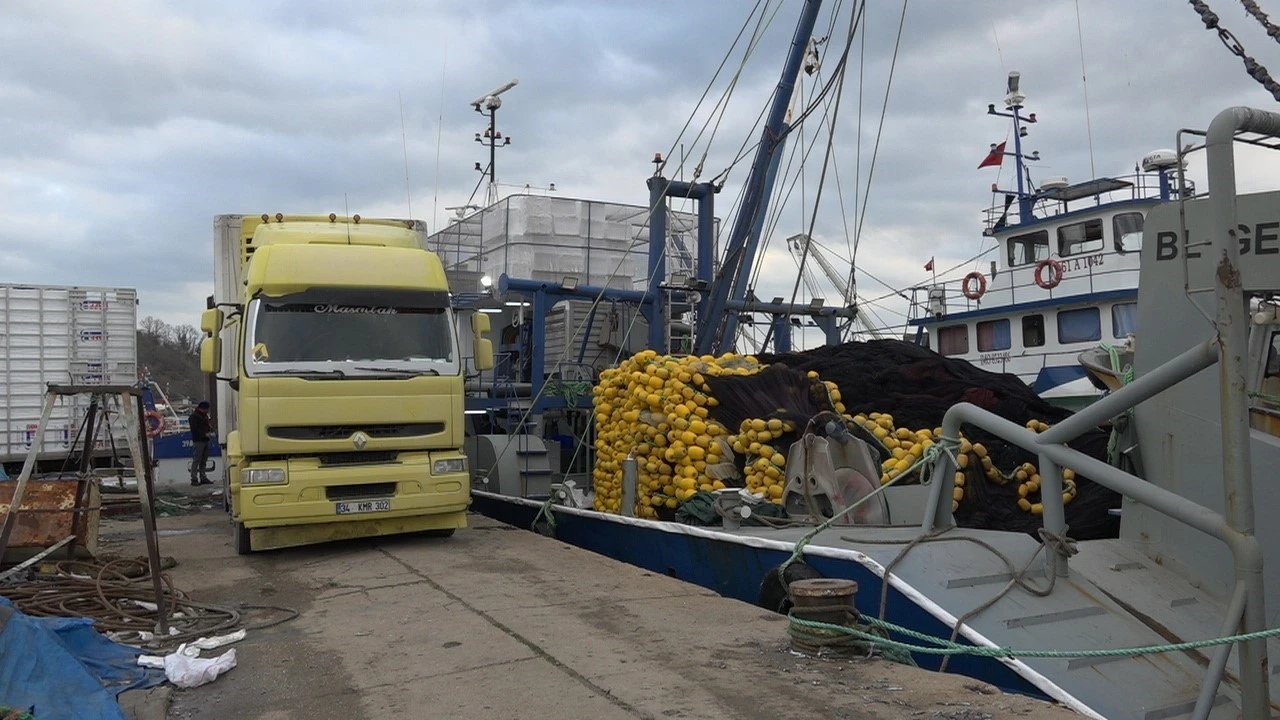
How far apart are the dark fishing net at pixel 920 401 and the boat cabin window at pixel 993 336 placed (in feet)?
28.2

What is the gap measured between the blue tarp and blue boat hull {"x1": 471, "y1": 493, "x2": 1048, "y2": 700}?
4101 mm

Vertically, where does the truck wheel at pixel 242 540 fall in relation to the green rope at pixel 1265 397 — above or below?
below

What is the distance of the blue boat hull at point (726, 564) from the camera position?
215 inches

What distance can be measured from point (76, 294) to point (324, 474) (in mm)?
13307

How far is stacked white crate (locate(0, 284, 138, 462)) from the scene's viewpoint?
58.9 ft

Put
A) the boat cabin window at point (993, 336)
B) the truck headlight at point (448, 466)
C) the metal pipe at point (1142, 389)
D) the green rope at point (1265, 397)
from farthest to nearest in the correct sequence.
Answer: the boat cabin window at point (993, 336), the truck headlight at point (448, 466), the green rope at point (1265, 397), the metal pipe at point (1142, 389)

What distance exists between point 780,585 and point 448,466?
12.7 feet

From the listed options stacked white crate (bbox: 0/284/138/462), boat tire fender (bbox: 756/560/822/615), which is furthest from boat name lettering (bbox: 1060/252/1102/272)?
stacked white crate (bbox: 0/284/138/462)

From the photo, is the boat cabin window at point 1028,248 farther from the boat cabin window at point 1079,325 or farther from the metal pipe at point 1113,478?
the metal pipe at point 1113,478

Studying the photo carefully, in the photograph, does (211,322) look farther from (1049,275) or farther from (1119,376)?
(1049,275)

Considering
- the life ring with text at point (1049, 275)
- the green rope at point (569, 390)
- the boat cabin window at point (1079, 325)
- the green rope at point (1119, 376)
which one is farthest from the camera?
the life ring with text at point (1049, 275)

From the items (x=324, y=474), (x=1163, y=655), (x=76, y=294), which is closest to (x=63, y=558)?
(x=324, y=474)

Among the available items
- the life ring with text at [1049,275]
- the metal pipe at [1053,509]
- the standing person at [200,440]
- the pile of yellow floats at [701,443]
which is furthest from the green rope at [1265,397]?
the standing person at [200,440]

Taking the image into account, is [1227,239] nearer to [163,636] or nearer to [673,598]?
[673,598]
